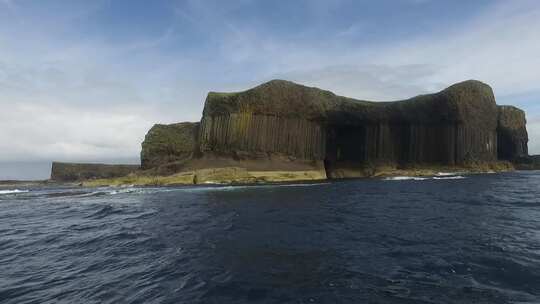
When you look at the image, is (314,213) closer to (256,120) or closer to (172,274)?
(172,274)

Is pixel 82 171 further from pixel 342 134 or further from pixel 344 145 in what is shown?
pixel 344 145

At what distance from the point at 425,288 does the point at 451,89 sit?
60.2 meters

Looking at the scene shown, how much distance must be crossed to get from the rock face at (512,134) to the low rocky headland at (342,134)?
0.24 metres

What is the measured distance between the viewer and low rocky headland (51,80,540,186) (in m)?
59.2

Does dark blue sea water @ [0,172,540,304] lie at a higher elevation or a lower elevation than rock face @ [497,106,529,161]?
lower

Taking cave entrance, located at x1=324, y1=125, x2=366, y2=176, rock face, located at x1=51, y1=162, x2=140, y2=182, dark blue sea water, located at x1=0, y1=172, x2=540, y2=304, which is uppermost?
cave entrance, located at x1=324, y1=125, x2=366, y2=176

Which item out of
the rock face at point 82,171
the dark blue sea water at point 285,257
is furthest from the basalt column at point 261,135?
the rock face at point 82,171

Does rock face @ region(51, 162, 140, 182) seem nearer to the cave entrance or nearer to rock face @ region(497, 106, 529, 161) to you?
the cave entrance

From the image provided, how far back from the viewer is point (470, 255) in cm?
1026

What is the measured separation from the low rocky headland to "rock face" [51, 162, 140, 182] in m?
35.9

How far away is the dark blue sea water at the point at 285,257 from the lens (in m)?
7.93

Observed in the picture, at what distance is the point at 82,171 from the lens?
9744cm

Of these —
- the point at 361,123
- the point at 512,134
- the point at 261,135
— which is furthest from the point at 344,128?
Answer: the point at 512,134

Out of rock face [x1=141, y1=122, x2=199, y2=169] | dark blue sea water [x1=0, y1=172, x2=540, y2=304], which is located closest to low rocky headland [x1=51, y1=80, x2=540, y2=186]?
rock face [x1=141, y1=122, x2=199, y2=169]
